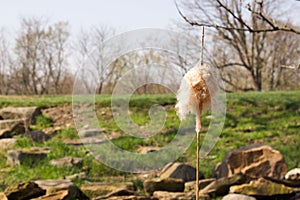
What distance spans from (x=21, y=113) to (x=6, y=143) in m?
1.68

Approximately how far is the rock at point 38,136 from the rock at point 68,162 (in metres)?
1.41

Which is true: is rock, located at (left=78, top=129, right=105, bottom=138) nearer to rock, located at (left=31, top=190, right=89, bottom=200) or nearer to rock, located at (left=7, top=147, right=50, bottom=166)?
rock, located at (left=7, top=147, right=50, bottom=166)

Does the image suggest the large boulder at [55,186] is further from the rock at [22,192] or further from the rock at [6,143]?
the rock at [6,143]

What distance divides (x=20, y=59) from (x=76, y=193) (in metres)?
22.3

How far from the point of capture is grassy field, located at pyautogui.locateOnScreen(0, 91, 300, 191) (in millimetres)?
7074

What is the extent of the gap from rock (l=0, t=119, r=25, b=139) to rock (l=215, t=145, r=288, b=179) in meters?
4.29

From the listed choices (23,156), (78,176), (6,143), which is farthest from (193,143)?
(6,143)

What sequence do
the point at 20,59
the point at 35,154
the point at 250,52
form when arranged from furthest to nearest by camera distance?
1. the point at 20,59
2. the point at 250,52
3. the point at 35,154

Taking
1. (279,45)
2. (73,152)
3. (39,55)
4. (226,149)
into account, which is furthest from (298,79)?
(73,152)

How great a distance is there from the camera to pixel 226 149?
845 centimetres

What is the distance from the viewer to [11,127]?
9.13 metres

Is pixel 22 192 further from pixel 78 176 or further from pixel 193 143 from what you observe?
pixel 193 143

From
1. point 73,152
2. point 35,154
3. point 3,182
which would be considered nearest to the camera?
point 3,182

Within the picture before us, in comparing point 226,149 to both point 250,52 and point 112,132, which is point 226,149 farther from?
point 250,52
